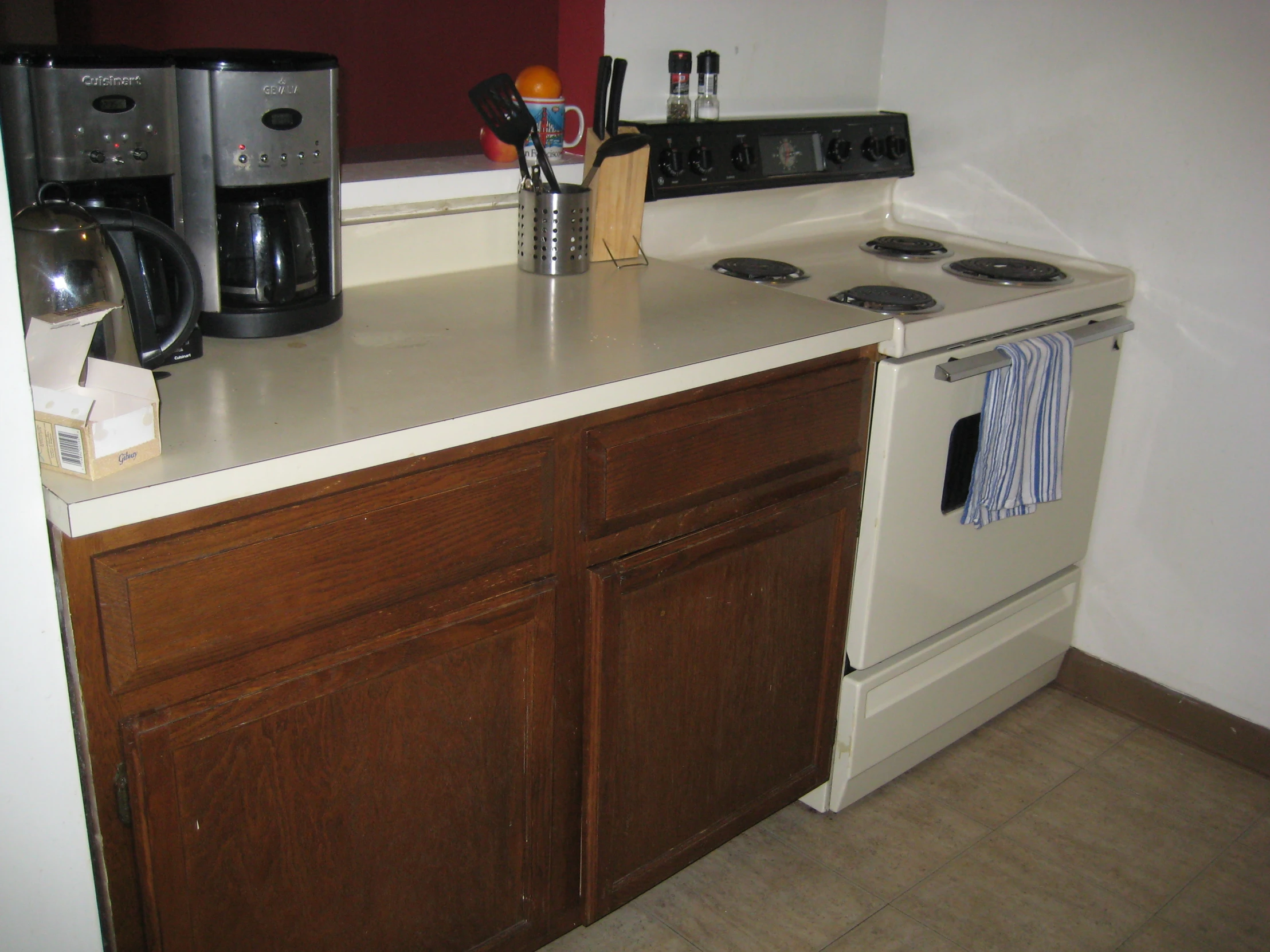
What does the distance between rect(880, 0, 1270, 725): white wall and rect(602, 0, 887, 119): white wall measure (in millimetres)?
112

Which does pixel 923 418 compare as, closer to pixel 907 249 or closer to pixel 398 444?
pixel 907 249

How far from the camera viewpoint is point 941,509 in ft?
6.24

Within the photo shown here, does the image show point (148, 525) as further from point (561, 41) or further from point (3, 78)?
point (561, 41)

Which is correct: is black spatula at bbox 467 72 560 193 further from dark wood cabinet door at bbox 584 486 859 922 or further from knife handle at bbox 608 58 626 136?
dark wood cabinet door at bbox 584 486 859 922

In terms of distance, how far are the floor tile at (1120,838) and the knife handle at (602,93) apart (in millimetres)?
1417

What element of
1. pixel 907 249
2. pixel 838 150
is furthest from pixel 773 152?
pixel 907 249

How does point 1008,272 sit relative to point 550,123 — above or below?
below

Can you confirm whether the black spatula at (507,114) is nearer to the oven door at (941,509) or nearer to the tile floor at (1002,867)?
the oven door at (941,509)

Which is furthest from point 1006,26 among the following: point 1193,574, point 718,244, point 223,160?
point 223,160

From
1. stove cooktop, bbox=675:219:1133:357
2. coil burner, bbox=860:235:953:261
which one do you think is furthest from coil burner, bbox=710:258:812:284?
coil burner, bbox=860:235:953:261

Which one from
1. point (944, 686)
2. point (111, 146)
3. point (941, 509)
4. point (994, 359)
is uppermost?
point (111, 146)

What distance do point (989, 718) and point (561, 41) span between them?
157cm

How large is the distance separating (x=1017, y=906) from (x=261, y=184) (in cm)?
156

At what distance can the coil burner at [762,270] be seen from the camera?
1.98m
